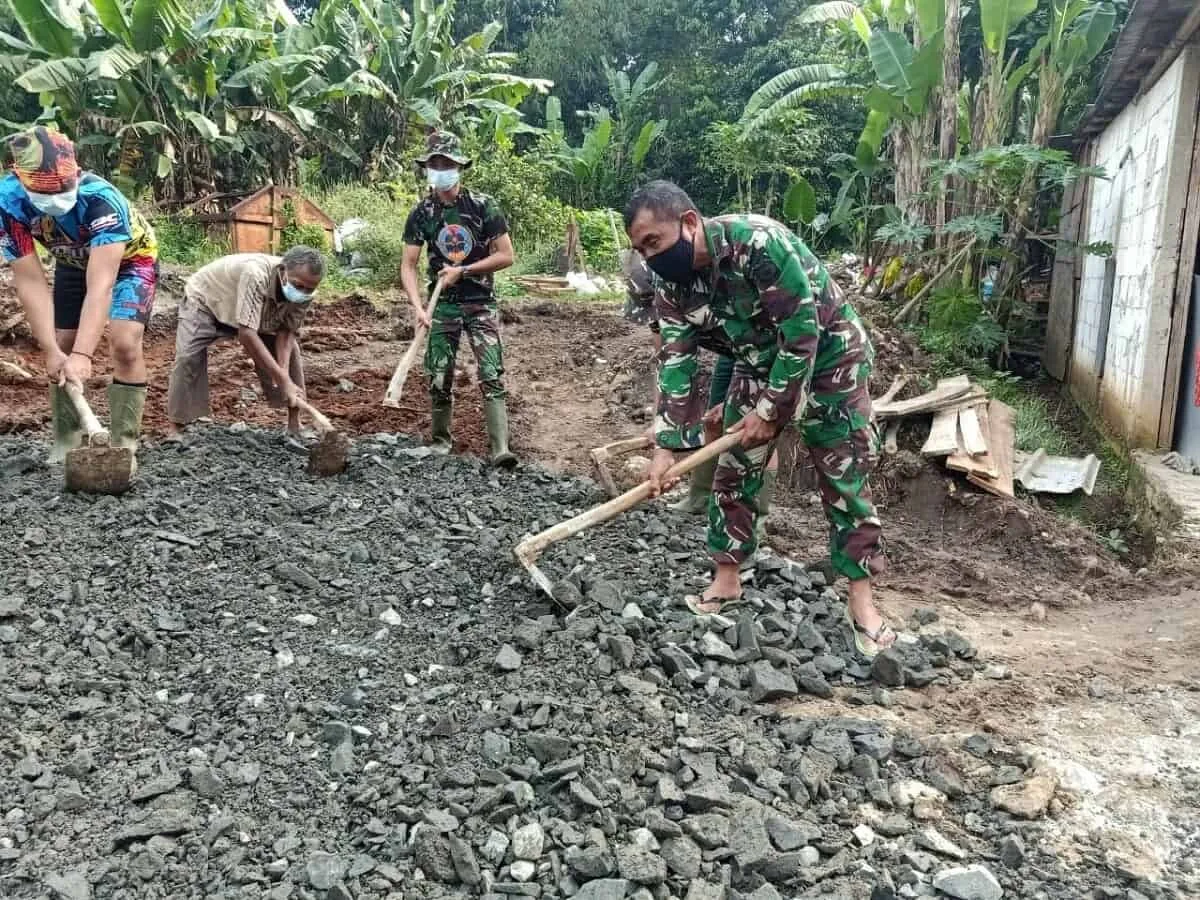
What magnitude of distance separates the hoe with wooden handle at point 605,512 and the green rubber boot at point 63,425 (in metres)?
2.77

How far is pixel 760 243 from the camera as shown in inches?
112

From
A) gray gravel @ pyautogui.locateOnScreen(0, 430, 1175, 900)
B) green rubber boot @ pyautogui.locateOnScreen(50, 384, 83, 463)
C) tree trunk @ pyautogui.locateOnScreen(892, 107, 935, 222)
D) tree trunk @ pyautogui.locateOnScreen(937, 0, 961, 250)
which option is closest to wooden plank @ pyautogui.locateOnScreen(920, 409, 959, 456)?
gray gravel @ pyautogui.locateOnScreen(0, 430, 1175, 900)

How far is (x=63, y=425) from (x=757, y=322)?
367 cm

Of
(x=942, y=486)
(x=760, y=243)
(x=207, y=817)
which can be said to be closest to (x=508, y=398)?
(x=942, y=486)

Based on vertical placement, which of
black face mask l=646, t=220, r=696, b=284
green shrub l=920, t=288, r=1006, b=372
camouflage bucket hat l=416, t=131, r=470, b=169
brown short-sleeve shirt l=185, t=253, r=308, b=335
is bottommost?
green shrub l=920, t=288, r=1006, b=372

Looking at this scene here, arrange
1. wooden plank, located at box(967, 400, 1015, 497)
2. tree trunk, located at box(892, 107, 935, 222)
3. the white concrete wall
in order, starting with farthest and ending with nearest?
tree trunk, located at box(892, 107, 935, 222), the white concrete wall, wooden plank, located at box(967, 400, 1015, 497)

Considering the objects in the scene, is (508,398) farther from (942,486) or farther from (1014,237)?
(1014,237)

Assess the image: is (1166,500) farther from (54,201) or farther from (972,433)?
(54,201)

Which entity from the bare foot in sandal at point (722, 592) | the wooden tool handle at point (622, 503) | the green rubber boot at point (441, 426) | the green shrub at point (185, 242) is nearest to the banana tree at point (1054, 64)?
the green rubber boot at point (441, 426)

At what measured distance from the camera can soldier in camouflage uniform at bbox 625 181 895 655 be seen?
9.38 ft

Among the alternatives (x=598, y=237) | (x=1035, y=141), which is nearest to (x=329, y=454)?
(x=1035, y=141)

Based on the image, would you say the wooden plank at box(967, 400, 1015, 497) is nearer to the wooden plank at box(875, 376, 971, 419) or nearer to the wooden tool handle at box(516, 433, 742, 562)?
the wooden plank at box(875, 376, 971, 419)

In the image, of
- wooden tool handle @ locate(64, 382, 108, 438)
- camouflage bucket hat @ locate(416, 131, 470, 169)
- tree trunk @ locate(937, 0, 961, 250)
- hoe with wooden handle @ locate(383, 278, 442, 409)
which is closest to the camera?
wooden tool handle @ locate(64, 382, 108, 438)

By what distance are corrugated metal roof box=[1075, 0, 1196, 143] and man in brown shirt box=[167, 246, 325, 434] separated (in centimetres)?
512
